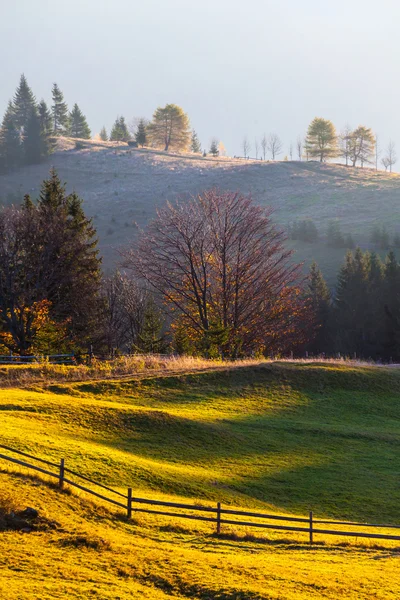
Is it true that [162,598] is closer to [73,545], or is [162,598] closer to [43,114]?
[73,545]

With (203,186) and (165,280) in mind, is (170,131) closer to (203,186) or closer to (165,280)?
(203,186)

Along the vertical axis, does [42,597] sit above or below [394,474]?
above

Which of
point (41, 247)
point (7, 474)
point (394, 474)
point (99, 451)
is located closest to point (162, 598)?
point (7, 474)

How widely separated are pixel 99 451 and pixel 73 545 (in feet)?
25.5

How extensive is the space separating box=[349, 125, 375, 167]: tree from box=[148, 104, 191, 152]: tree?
4271cm

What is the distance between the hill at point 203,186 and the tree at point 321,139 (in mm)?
3932

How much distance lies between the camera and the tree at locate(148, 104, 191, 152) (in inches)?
6791

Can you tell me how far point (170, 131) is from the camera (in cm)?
17438

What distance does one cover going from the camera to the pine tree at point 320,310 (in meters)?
77.2

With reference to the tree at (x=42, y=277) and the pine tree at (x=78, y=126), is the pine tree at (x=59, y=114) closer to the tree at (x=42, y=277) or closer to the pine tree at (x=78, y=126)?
the pine tree at (x=78, y=126)

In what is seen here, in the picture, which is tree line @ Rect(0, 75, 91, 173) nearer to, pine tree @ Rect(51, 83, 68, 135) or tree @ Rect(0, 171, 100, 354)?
pine tree @ Rect(51, 83, 68, 135)

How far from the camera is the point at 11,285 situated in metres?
→ 43.3

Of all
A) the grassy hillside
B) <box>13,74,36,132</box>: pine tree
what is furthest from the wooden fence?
<box>13,74,36,132</box>: pine tree

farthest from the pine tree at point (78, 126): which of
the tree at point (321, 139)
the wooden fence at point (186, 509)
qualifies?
the wooden fence at point (186, 509)
